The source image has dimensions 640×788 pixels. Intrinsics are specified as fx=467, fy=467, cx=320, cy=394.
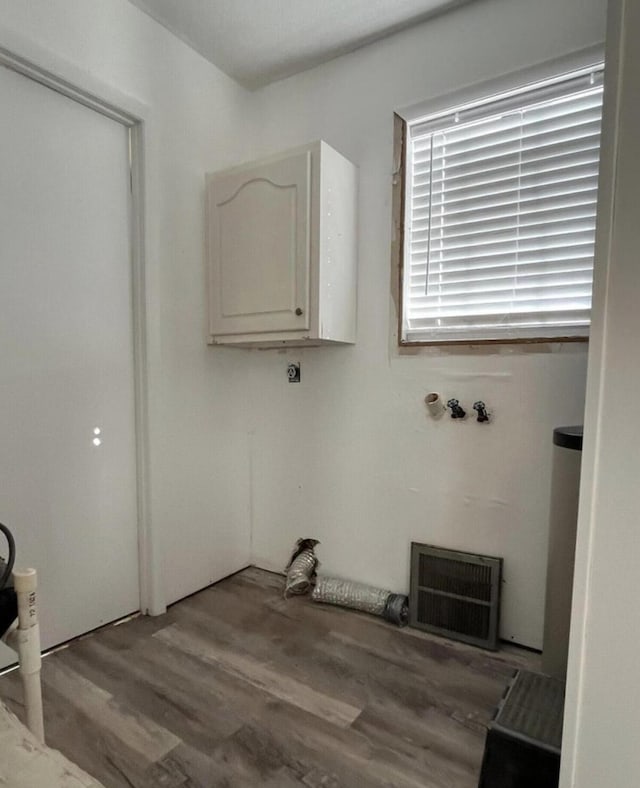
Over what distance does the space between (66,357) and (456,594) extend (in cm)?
189

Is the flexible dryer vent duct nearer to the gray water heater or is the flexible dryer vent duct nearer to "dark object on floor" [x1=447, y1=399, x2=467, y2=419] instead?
the gray water heater

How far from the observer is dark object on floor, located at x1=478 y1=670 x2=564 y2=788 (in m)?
1.05

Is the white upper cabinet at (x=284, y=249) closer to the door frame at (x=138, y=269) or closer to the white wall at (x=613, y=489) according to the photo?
the door frame at (x=138, y=269)

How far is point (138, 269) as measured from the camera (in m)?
2.06

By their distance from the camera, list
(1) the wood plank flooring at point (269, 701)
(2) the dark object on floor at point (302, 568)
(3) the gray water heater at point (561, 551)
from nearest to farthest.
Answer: (1) the wood plank flooring at point (269, 701) → (3) the gray water heater at point (561, 551) → (2) the dark object on floor at point (302, 568)

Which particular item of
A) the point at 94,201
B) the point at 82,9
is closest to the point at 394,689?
the point at 94,201

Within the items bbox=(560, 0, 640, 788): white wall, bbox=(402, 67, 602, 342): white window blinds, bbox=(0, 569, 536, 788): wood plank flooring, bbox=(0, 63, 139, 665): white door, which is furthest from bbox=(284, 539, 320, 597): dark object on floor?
bbox=(560, 0, 640, 788): white wall

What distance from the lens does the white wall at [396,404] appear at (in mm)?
1850

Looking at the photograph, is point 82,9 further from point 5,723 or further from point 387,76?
point 5,723

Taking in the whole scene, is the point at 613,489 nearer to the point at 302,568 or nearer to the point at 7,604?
the point at 7,604

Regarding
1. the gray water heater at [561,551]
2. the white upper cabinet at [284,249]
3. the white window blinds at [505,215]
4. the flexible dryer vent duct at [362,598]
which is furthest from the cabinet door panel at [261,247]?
the flexible dryer vent duct at [362,598]

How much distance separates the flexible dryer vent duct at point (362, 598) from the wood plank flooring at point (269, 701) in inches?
2.0

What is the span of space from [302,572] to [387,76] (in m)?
2.39

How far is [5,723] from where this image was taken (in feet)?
2.30
